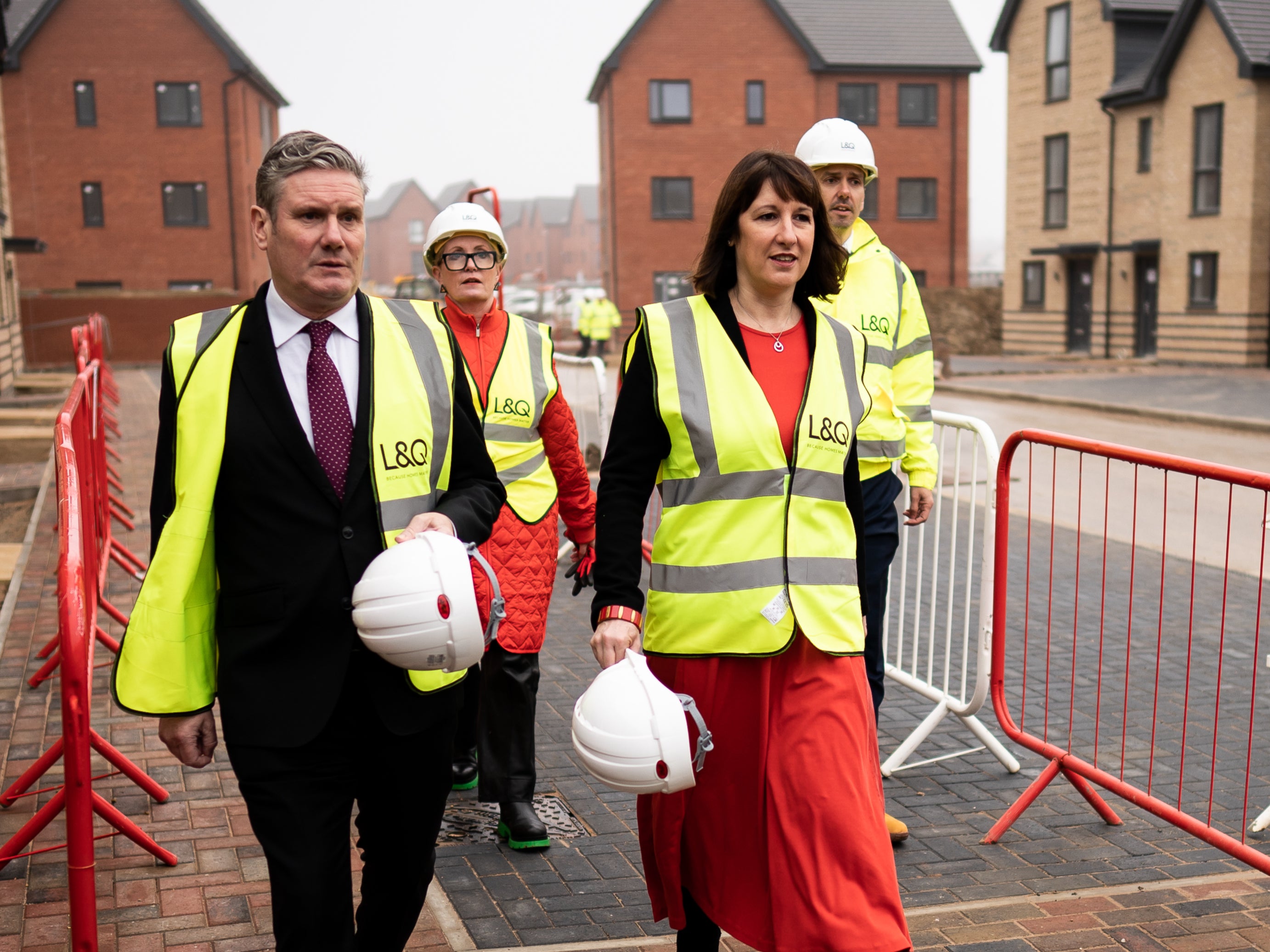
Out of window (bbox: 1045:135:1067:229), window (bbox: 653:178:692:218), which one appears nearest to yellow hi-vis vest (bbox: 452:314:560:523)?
window (bbox: 1045:135:1067:229)

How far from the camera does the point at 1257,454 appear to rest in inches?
615

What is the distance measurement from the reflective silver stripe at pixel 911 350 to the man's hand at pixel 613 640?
83.1 inches

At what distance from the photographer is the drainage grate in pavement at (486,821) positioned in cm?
479

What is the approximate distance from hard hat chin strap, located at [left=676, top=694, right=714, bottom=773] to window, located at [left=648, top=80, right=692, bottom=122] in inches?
1648

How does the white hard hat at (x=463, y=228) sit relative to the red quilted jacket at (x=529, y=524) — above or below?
above

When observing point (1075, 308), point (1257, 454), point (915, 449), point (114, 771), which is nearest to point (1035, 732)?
point (915, 449)

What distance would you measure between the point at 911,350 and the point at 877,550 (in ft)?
2.67

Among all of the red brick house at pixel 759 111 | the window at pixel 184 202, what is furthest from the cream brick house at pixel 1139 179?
the window at pixel 184 202

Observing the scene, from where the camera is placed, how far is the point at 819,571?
3.13 metres

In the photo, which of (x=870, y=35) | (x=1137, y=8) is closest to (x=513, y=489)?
(x=1137, y=8)

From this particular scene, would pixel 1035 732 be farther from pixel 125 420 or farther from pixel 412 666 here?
pixel 125 420

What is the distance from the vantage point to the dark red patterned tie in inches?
109

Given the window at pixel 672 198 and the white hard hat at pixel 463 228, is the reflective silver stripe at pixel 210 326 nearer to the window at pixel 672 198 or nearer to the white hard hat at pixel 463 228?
the white hard hat at pixel 463 228

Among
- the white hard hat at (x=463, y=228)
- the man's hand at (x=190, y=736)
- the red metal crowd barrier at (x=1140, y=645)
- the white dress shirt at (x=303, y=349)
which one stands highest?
the white hard hat at (x=463, y=228)
